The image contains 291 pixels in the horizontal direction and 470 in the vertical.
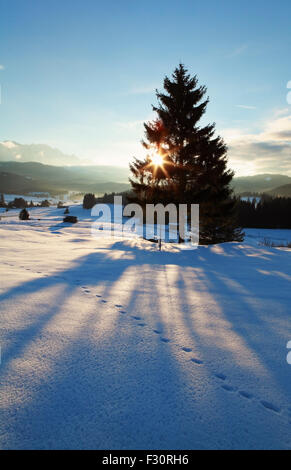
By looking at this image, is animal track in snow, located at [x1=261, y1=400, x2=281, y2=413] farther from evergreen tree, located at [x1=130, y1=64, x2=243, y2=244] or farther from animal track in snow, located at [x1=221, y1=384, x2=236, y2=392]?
evergreen tree, located at [x1=130, y1=64, x2=243, y2=244]

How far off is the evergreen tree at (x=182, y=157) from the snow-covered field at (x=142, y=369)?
9.81 meters

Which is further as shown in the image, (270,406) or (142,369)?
(142,369)

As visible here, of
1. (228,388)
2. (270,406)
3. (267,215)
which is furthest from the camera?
(267,215)

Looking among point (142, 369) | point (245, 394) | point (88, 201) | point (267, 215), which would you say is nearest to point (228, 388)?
point (245, 394)

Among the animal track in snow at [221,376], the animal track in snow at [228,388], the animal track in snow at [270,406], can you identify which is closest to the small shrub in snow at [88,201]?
the animal track in snow at [221,376]

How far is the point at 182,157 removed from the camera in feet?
40.8

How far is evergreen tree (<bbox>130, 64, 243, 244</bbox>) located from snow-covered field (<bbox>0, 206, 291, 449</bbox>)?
9.81 meters

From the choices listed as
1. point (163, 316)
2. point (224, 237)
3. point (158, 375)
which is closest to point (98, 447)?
point (158, 375)

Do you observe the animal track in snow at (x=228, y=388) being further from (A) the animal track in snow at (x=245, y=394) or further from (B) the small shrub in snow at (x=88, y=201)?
(B) the small shrub in snow at (x=88, y=201)

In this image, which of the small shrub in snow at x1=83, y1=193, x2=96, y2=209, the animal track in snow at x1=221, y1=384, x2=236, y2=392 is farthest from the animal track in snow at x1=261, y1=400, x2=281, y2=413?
the small shrub in snow at x1=83, y1=193, x2=96, y2=209

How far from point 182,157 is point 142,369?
40.2ft

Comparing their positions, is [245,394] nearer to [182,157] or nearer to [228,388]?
[228,388]

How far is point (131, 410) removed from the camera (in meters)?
1.29

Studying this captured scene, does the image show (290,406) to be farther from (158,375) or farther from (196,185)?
(196,185)
